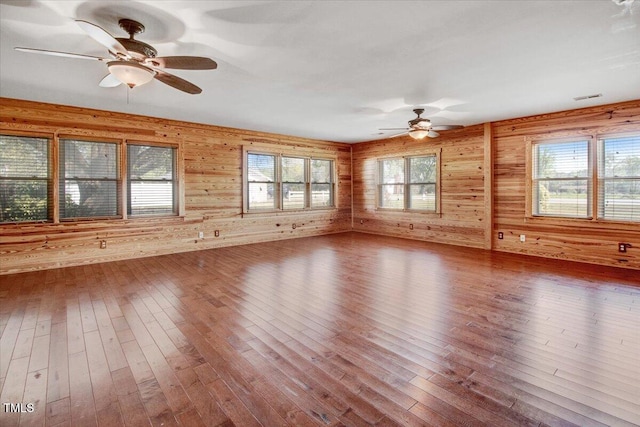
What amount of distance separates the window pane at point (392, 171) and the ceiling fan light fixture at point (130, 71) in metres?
6.46

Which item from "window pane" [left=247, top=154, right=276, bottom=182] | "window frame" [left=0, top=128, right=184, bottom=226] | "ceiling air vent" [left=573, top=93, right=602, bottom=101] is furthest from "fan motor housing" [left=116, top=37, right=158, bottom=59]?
"ceiling air vent" [left=573, top=93, right=602, bottom=101]

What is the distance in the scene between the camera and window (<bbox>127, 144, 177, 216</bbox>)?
5773 millimetres

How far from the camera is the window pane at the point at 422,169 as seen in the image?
7.49 m

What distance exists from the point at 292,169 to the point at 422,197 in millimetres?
3405

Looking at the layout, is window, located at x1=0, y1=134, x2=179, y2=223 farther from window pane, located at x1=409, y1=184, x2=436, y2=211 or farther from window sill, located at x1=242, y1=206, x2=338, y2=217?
window pane, located at x1=409, y1=184, x2=436, y2=211

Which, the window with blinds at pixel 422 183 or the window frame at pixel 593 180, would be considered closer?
the window frame at pixel 593 180

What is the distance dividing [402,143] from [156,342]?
279 inches

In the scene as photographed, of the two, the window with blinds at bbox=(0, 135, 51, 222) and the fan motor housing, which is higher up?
the fan motor housing

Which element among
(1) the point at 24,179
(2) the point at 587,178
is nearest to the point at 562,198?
(2) the point at 587,178

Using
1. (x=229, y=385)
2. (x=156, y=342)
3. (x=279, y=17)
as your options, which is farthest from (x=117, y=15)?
(x=229, y=385)

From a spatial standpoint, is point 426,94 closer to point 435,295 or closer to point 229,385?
point 435,295

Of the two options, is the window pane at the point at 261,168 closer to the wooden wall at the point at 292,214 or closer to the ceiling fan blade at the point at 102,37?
the wooden wall at the point at 292,214

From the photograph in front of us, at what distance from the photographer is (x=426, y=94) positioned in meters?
4.49

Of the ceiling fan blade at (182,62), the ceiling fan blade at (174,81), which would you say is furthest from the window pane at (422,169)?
the ceiling fan blade at (182,62)
